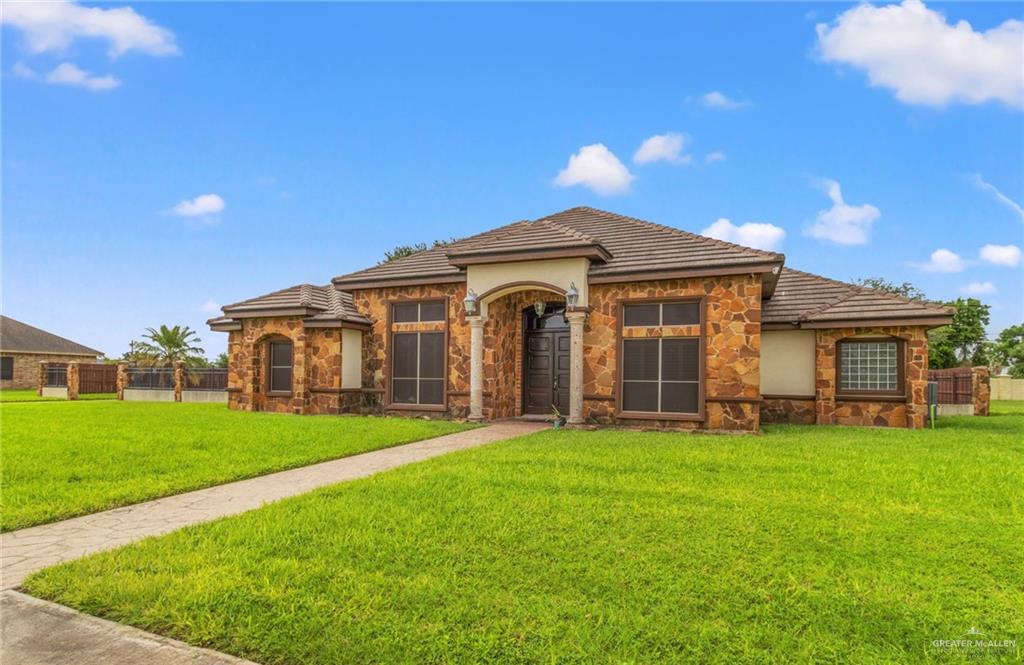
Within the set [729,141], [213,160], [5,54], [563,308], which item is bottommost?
[563,308]

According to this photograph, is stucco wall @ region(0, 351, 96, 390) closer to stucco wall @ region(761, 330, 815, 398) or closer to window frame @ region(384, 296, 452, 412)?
window frame @ region(384, 296, 452, 412)

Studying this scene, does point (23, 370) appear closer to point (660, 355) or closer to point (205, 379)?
point (205, 379)

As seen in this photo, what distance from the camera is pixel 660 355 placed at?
39.7 feet

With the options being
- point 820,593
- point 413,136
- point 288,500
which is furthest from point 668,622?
point 413,136

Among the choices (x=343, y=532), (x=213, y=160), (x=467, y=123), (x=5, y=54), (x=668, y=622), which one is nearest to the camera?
(x=668, y=622)

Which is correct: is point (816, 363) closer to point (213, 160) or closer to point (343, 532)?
point (343, 532)

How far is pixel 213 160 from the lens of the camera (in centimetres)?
1584

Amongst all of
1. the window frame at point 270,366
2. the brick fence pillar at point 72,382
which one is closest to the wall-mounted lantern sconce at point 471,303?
the window frame at point 270,366

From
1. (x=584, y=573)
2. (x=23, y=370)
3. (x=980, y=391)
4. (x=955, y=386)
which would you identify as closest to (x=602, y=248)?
(x=584, y=573)

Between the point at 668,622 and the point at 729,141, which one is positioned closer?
the point at 668,622

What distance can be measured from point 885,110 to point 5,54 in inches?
743

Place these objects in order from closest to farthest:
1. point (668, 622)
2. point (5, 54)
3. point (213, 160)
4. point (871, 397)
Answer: point (668, 622), point (5, 54), point (871, 397), point (213, 160)

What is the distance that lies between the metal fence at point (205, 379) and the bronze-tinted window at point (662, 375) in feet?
60.2

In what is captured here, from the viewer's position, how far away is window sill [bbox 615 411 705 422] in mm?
11695
